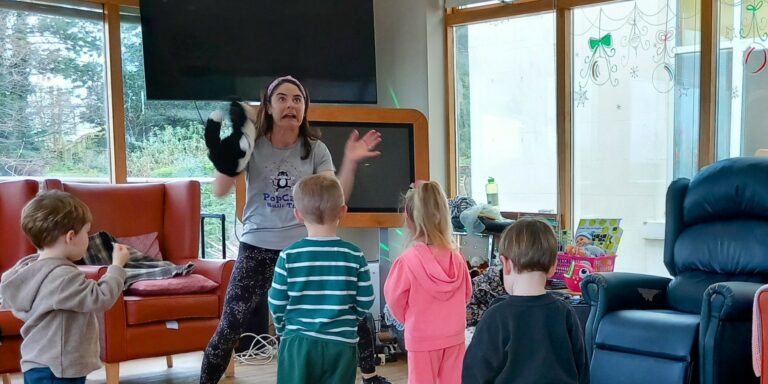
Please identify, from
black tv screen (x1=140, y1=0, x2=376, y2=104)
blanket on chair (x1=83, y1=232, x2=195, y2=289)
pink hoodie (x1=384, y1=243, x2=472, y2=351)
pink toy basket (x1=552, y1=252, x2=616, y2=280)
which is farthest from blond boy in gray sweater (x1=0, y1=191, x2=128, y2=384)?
pink toy basket (x1=552, y1=252, x2=616, y2=280)

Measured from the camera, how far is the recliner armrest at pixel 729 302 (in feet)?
9.39

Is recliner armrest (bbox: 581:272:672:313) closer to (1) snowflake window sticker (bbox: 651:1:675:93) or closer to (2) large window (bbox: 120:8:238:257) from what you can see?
(1) snowflake window sticker (bbox: 651:1:675:93)

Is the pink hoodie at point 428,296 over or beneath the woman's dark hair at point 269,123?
beneath

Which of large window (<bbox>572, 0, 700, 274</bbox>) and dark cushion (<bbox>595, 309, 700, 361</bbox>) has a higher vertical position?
large window (<bbox>572, 0, 700, 274</bbox>)

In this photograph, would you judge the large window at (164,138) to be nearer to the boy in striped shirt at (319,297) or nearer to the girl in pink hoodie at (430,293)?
the girl in pink hoodie at (430,293)

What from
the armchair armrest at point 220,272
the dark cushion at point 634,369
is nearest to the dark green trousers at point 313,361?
the dark cushion at point 634,369

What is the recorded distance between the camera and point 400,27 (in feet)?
17.2

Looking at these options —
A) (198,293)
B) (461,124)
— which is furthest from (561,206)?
(198,293)

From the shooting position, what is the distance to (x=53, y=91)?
183 inches

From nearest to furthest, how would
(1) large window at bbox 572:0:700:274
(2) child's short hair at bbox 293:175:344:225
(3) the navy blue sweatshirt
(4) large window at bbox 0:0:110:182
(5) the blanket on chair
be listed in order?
(3) the navy blue sweatshirt, (2) child's short hair at bbox 293:175:344:225, (5) the blanket on chair, (1) large window at bbox 572:0:700:274, (4) large window at bbox 0:0:110:182

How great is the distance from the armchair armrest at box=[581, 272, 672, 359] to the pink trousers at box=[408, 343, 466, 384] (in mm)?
918

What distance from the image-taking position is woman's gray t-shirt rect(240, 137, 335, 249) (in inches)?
112

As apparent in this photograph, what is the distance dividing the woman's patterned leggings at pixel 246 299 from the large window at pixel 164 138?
7.35 feet

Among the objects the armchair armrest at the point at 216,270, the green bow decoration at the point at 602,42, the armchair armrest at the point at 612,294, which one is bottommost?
the armchair armrest at the point at 612,294
